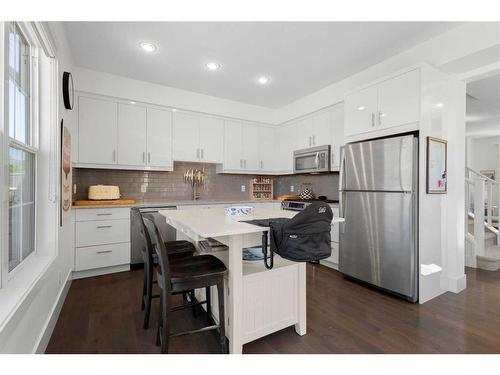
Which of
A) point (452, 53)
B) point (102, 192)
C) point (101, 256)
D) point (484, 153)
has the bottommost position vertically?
point (101, 256)

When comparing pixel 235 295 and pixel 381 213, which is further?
pixel 381 213

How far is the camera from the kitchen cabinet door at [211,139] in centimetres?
418

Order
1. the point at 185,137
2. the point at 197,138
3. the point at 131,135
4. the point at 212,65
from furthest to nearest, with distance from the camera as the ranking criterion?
the point at 197,138 → the point at 185,137 → the point at 131,135 → the point at 212,65

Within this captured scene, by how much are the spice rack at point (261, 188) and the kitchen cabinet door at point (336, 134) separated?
5.47 ft

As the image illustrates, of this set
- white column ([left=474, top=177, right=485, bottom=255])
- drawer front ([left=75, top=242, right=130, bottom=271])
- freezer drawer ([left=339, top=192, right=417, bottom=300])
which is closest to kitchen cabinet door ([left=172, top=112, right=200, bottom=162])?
drawer front ([left=75, top=242, right=130, bottom=271])

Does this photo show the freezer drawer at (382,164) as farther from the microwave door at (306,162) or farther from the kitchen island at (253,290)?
the kitchen island at (253,290)

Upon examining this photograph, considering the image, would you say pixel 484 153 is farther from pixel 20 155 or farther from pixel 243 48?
pixel 20 155

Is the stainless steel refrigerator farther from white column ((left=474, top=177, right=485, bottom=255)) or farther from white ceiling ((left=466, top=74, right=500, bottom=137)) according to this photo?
white ceiling ((left=466, top=74, right=500, bottom=137))

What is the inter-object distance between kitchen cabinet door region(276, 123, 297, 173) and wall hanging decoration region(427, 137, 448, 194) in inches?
86.3

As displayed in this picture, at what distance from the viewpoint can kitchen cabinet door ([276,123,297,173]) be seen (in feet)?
14.8

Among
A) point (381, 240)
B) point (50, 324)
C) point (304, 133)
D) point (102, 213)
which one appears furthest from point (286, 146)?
point (50, 324)

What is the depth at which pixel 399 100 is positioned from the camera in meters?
2.59

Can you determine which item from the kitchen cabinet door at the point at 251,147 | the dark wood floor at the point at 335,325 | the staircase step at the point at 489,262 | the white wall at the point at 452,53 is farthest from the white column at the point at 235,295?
the staircase step at the point at 489,262

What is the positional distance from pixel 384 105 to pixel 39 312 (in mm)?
3432
